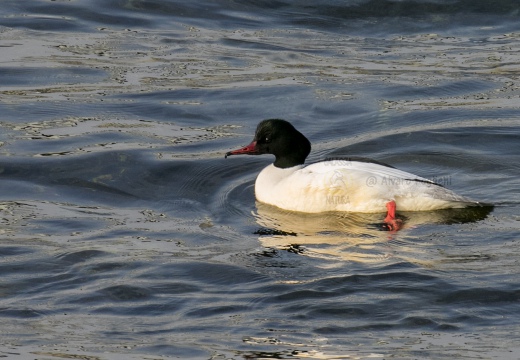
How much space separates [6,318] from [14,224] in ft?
7.71

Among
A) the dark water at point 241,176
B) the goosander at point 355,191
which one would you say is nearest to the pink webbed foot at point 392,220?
the goosander at point 355,191

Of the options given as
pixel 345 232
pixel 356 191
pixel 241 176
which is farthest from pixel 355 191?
pixel 241 176

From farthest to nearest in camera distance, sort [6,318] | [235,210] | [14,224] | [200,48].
→ 1. [200,48]
2. [235,210]
3. [14,224]
4. [6,318]

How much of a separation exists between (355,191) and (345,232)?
712 mm

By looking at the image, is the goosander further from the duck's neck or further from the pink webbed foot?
the duck's neck

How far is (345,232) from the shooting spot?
1000 centimetres

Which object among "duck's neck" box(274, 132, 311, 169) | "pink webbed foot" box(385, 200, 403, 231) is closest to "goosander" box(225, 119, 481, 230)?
"pink webbed foot" box(385, 200, 403, 231)

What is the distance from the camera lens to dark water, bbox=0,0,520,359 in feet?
24.8

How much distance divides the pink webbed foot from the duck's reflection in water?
4 centimetres

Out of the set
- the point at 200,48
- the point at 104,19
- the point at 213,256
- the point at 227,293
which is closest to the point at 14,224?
the point at 213,256

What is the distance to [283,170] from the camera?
444 inches

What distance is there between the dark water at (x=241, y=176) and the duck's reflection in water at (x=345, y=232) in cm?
3

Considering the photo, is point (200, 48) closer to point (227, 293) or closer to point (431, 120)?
point (431, 120)

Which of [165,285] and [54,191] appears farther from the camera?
[54,191]
